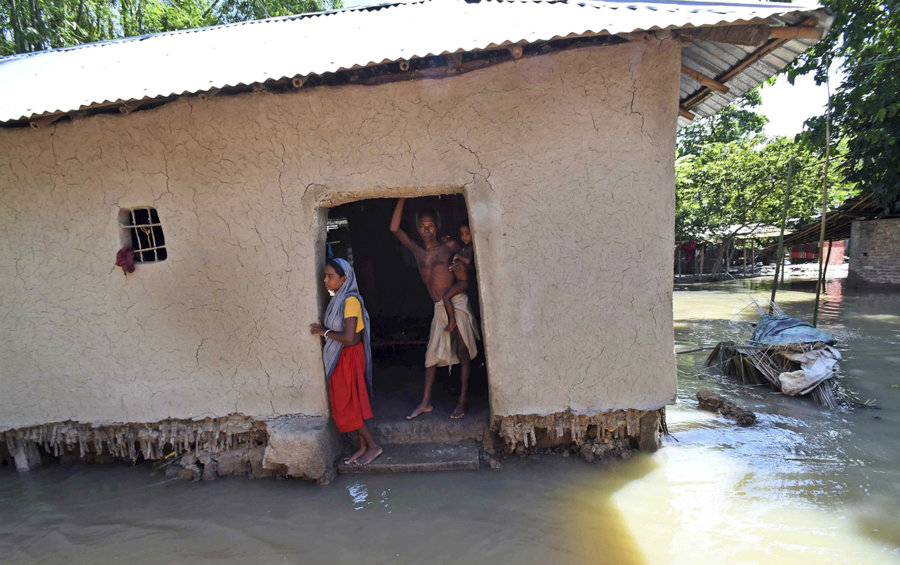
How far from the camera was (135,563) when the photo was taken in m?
2.81

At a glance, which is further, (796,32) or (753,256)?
(753,256)

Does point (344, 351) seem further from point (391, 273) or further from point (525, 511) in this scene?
point (391, 273)

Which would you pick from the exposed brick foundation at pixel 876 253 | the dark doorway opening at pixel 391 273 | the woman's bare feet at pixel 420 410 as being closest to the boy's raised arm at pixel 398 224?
the woman's bare feet at pixel 420 410

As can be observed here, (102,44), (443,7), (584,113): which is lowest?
(584,113)

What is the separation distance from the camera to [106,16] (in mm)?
10391

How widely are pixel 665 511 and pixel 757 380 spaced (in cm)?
334

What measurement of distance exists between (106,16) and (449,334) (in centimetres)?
1192

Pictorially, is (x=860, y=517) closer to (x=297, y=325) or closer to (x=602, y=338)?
(x=602, y=338)

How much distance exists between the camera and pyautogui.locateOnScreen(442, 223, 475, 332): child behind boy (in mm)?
3850

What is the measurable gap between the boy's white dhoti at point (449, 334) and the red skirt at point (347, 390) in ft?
2.13

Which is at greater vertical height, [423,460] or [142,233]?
[142,233]

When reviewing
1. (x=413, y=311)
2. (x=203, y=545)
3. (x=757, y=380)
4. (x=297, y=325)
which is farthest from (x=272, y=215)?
(x=757, y=380)

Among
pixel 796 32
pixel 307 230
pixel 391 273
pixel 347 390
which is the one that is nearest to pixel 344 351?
pixel 347 390

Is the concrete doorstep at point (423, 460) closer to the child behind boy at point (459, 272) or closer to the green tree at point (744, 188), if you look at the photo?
the child behind boy at point (459, 272)
